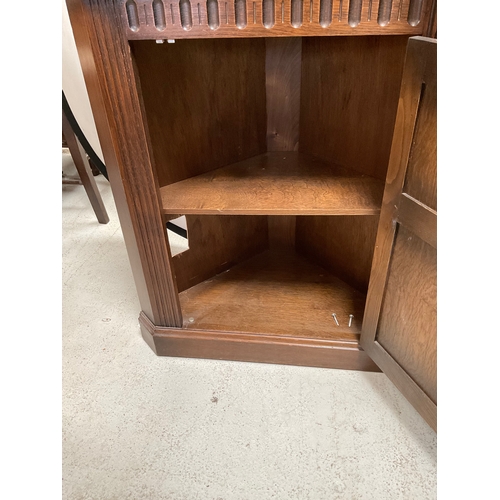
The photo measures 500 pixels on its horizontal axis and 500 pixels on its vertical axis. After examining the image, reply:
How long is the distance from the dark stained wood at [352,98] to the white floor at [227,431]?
63 cm

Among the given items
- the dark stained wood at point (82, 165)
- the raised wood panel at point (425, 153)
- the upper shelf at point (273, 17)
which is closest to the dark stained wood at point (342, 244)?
the raised wood panel at point (425, 153)

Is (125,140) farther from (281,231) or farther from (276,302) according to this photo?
(281,231)

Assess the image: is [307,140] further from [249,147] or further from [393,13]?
[393,13]

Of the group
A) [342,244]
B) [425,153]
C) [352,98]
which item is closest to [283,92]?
[352,98]

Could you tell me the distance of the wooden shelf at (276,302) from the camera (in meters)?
1.13

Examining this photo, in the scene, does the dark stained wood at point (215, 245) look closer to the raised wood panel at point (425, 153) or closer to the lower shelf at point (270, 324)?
the lower shelf at point (270, 324)

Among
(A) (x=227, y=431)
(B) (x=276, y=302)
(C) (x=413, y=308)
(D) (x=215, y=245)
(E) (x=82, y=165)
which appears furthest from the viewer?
(E) (x=82, y=165)

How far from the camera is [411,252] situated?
0.80m

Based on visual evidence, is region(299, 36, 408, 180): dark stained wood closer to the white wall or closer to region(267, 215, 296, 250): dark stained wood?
region(267, 215, 296, 250): dark stained wood

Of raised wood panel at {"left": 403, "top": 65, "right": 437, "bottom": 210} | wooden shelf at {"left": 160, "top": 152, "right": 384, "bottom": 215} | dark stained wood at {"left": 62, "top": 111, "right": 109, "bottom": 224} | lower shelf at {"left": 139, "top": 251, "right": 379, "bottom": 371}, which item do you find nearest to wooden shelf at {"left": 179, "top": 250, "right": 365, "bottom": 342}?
lower shelf at {"left": 139, "top": 251, "right": 379, "bottom": 371}

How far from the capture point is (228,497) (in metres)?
0.84

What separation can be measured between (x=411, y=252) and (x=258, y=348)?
0.52 metres

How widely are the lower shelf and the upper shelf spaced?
740 millimetres

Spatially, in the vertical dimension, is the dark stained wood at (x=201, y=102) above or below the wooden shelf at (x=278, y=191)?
above
